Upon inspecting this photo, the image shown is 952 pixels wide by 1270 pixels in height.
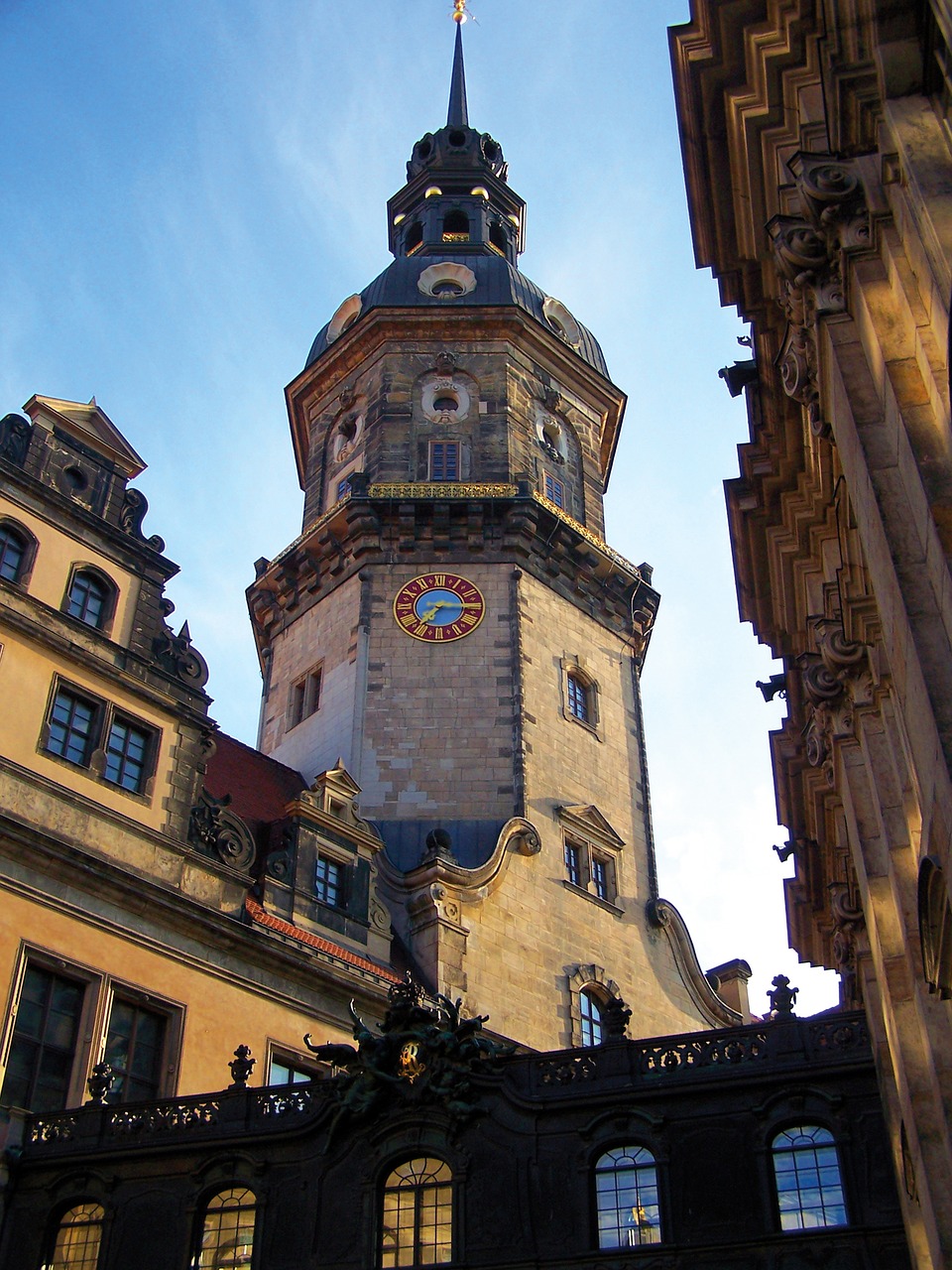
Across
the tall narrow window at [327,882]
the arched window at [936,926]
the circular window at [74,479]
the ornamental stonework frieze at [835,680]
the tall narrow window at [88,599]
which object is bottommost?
the arched window at [936,926]

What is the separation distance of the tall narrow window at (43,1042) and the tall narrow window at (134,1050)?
0.76 m

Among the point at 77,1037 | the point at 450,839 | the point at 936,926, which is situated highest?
the point at 450,839

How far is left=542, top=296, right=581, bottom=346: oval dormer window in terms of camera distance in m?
51.9

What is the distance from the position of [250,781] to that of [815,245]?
80.6 feet

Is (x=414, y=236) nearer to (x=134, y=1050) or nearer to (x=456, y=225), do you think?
(x=456, y=225)

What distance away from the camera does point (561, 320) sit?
52.7m

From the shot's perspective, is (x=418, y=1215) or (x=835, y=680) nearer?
(x=835, y=680)

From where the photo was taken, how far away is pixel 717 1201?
19828 mm

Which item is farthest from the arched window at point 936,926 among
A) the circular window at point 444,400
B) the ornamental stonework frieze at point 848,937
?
the circular window at point 444,400

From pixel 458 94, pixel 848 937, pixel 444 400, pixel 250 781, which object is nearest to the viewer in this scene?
pixel 848 937

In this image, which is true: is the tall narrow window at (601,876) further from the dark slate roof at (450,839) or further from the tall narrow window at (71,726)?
the tall narrow window at (71,726)

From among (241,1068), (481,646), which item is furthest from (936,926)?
(481,646)

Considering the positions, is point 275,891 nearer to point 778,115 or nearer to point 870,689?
point 870,689

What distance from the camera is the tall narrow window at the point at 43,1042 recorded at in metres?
23.4
